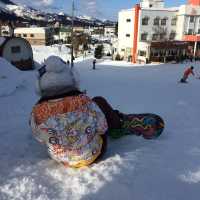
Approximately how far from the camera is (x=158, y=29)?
141 ft

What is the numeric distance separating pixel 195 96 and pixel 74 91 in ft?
30.9

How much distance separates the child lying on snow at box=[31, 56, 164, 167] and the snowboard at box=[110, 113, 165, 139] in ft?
4.26

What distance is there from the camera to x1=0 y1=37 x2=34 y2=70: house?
83.5ft

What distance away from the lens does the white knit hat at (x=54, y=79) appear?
4.21 meters

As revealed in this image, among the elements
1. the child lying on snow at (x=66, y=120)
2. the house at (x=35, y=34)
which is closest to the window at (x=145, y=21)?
the child lying on snow at (x=66, y=120)

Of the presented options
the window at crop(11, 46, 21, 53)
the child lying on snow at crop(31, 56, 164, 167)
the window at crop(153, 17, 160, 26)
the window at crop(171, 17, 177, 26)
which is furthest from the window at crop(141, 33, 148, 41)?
the child lying on snow at crop(31, 56, 164, 167)

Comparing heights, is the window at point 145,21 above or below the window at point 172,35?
above

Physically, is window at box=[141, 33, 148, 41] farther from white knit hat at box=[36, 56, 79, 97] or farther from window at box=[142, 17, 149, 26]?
white knit hat at box=[36, 56, 79, 97]

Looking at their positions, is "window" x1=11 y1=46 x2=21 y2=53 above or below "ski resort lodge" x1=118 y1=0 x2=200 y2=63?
below

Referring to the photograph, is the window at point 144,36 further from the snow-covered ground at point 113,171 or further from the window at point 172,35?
the snow-covered ground at point 113,171

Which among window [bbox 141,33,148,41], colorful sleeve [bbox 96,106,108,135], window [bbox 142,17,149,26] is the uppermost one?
window [bbox 142,17,149,26]

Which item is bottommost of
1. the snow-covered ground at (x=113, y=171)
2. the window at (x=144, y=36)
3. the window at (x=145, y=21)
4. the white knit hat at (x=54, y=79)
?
the snow-covered ground at (x=113, y=171)

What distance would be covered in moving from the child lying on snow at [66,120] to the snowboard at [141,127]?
4.26 ft

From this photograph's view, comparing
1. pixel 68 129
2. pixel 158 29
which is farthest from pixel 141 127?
pixel 158 29
